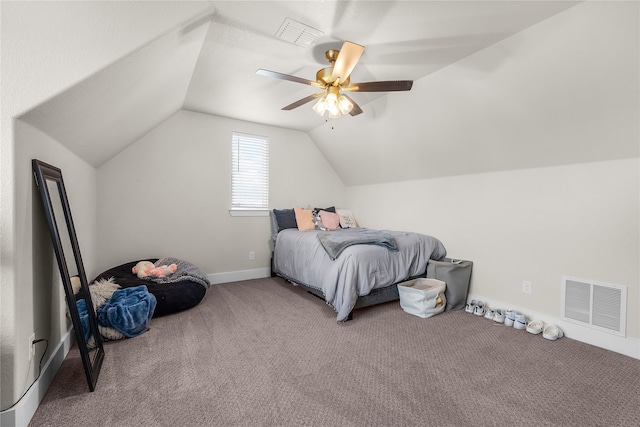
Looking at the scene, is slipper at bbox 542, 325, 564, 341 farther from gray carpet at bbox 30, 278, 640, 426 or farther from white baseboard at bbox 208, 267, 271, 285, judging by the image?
white baseboard at bbox 208, 267, 271, 285

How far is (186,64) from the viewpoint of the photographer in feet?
7.68

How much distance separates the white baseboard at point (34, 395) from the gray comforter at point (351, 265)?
1.97 meters

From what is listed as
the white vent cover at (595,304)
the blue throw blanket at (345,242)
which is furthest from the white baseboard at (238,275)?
the white vent cover at (595,304)

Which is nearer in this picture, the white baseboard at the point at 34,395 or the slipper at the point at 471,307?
the white baseboard at the point at 34,395

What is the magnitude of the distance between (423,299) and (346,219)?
6.68 ft

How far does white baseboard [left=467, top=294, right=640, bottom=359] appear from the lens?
2066 millimetres

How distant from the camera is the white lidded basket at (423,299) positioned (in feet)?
8.95

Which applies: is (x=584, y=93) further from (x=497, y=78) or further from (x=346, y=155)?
(x=346, y=155)

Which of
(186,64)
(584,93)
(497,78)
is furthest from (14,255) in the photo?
(584,93)

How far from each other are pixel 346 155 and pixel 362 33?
2429 millimetres

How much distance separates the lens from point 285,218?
4.19 metres

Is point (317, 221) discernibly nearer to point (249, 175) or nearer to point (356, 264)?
point (249, 175)

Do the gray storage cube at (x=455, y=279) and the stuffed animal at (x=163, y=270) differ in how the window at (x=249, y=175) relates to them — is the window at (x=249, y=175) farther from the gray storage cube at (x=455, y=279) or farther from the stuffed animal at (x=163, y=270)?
the gray storage cube at (x=455, y=279)

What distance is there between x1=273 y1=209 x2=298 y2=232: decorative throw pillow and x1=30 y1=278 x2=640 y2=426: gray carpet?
5.64 ft
